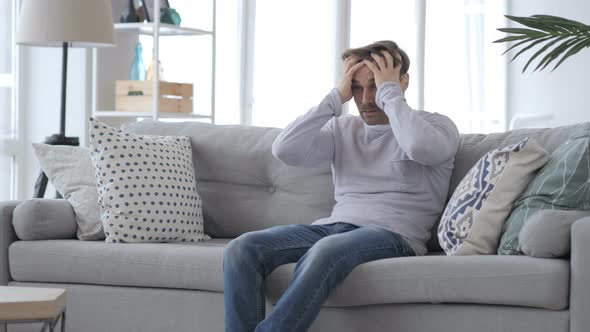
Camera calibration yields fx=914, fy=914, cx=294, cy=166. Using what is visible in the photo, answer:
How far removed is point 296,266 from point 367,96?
764 millimetres

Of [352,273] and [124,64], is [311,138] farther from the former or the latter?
[124,64]

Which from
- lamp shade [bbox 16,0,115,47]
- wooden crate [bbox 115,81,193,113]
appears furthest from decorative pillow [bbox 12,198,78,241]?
wooden crate [bbox 115,81,193,113]

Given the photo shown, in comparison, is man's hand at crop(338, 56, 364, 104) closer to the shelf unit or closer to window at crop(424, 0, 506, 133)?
the shelf unit

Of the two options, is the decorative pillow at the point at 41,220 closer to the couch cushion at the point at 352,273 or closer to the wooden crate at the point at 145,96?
the couch cushion at the point at 352,273

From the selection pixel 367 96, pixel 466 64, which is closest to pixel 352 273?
pixel 367 96

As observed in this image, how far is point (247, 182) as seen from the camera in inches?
131

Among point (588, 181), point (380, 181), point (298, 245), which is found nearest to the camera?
point (588, 181)

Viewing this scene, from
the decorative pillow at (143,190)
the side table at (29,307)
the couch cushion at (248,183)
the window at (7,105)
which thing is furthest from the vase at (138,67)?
the side table at (29,307)

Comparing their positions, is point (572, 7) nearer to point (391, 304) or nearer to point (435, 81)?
point (435, 81)

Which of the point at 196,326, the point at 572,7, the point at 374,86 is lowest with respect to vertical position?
the point at 196,326

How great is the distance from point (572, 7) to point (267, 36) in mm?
2204

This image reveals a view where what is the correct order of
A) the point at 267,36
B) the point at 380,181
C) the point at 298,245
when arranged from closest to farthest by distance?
the point at 298,245 → the point at 380,181 → the point at 267,36

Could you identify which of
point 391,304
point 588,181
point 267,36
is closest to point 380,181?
point 391,304

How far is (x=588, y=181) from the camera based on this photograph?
248cm
